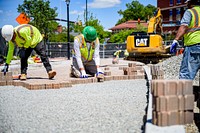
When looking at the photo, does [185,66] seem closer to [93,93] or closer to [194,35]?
[194,35]

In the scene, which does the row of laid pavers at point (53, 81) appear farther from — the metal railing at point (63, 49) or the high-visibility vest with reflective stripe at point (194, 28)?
the metal railing at point (63, 49)

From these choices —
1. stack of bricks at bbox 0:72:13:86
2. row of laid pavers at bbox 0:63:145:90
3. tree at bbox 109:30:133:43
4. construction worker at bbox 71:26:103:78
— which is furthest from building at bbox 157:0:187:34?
stack of bricks at bbox 0:72:13:86

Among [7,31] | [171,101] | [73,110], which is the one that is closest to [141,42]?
[7,31]

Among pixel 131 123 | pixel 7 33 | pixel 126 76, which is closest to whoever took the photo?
pixel 131 123

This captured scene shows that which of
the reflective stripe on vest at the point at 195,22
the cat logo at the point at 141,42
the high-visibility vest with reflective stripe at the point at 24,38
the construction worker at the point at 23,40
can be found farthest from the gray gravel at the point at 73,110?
the cat logo at the point at 141,42

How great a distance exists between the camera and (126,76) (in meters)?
7.36

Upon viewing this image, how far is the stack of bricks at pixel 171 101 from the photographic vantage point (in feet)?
8.65

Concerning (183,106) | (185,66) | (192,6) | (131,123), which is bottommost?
(131,123)

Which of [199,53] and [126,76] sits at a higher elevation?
[199,53]

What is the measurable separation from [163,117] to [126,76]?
15.6ft

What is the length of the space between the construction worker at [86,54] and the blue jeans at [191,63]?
309 cm

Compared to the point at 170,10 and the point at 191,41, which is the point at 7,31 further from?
the point at 170,10

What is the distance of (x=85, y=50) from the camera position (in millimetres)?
7055

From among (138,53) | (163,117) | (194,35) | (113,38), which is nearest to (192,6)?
(194,35)
